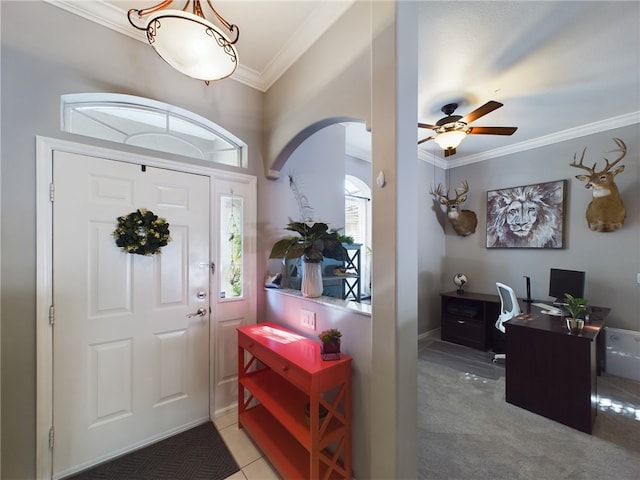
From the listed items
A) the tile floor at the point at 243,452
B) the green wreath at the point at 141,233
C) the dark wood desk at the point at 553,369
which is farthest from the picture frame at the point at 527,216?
the green wreath at the point at 141,233

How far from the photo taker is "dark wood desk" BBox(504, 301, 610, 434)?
2.09m

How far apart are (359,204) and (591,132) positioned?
3.14m

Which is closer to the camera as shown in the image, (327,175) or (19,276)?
(19,276)

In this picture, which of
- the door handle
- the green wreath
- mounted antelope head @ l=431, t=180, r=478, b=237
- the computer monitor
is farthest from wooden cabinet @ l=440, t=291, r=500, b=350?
the green wreath

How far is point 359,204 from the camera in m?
4.41

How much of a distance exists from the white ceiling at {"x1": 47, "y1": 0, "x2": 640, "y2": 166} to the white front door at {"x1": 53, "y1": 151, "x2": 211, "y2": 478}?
3.82 feet

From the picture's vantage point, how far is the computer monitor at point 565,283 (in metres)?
3.12

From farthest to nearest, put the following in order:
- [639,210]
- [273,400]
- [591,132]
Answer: [591,132] → [639,210] → [273,400]

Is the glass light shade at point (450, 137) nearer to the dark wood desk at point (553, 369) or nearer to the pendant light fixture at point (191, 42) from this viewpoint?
the dark wood desk at point (553, 369)

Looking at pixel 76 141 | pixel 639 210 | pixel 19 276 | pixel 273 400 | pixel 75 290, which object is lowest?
pixel 273 400

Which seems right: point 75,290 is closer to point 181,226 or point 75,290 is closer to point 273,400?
point 181,226

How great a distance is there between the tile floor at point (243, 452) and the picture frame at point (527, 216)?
424 centimetres

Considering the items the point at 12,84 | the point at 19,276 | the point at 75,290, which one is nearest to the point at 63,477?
the point at 75,290

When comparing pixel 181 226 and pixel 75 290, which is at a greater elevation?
pixel 181 226
